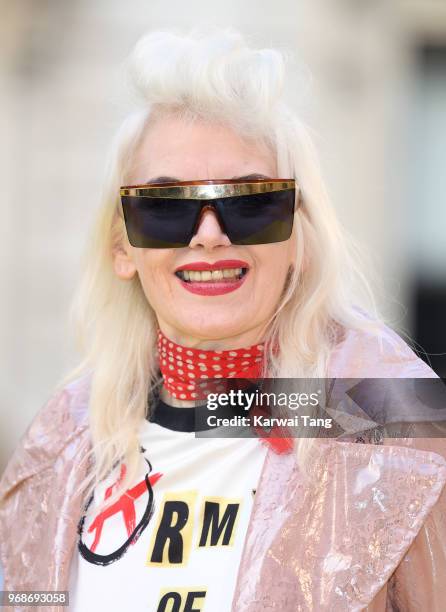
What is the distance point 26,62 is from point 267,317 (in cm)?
516

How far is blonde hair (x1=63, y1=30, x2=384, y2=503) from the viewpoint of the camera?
7.13ft

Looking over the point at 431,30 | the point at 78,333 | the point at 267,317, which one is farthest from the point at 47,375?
the point at 267,317

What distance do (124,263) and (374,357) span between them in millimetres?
760

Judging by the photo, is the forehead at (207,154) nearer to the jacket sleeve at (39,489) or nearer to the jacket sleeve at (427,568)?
the jacket sleeve at (39,489)

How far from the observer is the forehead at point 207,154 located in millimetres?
2141

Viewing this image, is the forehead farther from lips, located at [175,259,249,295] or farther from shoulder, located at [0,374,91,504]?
shoulder, located at [0,374,91,504]

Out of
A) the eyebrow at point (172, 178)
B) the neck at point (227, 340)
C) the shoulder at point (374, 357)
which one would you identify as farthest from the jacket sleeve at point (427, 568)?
the eyebrow at point (172, 178)

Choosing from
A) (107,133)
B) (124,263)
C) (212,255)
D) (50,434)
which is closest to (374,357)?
(212,255)

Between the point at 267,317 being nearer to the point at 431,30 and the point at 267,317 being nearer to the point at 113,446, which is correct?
the point at 113,446

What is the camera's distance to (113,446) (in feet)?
7.70

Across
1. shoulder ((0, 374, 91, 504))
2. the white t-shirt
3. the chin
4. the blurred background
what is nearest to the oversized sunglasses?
the chin

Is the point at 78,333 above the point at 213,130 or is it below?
below

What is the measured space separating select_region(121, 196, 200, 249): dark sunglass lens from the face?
2cm

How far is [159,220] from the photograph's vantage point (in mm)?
2170
